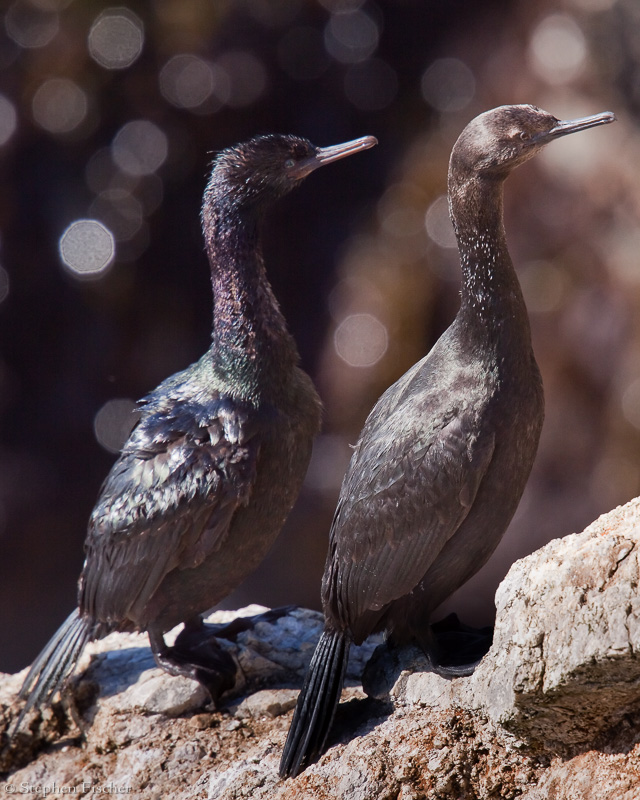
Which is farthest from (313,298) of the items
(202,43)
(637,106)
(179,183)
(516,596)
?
(516,596)

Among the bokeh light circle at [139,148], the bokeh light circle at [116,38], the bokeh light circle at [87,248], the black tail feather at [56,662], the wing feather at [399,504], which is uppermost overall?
the bokeh light circle at [116,38]

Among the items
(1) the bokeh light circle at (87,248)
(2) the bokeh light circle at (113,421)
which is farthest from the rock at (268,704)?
(1) the bokeh light circle at (87,248)

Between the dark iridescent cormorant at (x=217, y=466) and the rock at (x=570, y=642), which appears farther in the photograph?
the dark iridescent cormorant at (x=217, y=466)

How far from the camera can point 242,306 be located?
3199 mm

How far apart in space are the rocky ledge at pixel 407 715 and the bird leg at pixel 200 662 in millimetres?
61

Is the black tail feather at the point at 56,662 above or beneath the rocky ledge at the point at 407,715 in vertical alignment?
above

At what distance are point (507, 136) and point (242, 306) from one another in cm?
107

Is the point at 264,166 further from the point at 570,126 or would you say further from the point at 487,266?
the point at 570,126

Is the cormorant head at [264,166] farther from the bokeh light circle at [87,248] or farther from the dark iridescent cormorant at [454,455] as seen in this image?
the bokeh light circle at [87,248]

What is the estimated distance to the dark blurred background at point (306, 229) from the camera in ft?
17.5

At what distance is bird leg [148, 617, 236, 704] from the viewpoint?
125 inches

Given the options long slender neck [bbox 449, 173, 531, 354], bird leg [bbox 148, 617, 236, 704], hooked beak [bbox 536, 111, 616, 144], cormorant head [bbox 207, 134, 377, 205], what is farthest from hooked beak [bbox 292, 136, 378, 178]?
bird leg [bbox 148, 617, 236, 704]

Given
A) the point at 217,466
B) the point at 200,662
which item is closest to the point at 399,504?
the point at 217,466

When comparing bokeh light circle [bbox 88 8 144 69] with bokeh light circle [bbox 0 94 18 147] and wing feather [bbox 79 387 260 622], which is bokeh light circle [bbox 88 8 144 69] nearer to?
bokeh light circle [bbox 0 94 18 147]
